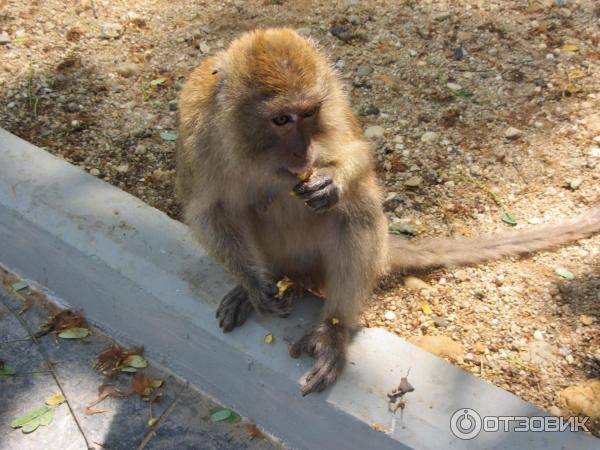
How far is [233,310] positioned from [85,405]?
85 cm

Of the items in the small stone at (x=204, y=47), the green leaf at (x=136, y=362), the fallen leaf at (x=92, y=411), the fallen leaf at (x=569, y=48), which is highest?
the fallen leaf at (x=569, y=48)

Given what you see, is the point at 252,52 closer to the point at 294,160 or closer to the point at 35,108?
the point at 294,160

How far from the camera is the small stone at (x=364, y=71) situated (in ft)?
16.4

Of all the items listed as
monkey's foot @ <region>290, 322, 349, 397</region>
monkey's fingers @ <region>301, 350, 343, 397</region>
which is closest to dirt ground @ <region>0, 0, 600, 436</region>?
monkey's foot @ <region>290, 322, 349, 397</region>

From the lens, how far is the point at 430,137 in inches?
181

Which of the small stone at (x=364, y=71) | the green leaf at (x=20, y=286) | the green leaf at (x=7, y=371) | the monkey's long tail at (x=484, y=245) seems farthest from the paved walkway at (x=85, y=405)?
the small stone at (x=364, y=71)

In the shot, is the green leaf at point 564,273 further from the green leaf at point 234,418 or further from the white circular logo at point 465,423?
the green leaf at point 234,418

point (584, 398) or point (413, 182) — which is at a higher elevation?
point (413, 182)

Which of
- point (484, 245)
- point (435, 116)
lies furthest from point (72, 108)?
point (484, 245)

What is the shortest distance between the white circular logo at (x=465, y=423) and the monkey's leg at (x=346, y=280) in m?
0.57

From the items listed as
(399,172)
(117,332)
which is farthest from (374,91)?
(117,332)

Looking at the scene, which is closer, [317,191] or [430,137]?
[317,191]

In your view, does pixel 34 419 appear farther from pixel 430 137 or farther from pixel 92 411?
pixel 430 137

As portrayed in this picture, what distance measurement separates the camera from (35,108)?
4758 millimetres
